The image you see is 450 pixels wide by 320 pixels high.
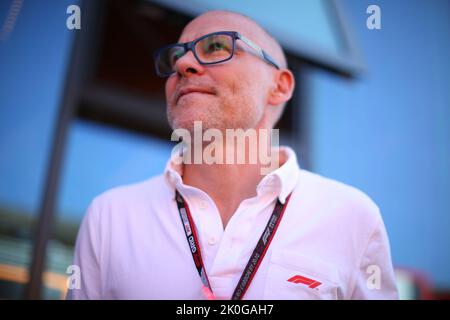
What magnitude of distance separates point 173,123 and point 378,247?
64cm

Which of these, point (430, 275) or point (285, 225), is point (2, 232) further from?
point (430, 275)

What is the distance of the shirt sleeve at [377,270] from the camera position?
988mm

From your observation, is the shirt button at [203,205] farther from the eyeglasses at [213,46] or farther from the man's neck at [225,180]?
the eyeglasses at [213,46]

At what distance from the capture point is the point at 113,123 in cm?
242

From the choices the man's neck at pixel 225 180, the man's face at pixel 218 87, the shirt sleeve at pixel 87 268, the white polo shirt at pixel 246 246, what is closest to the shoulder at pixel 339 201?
the white polo shirt at pixel 246 246

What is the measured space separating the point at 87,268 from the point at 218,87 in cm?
62

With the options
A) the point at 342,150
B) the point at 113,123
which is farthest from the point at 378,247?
the point at 113,123

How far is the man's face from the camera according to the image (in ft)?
3.41

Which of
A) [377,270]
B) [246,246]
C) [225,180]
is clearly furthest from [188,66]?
[377,270]

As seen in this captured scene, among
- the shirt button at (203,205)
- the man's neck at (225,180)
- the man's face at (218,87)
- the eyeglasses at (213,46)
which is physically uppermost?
the eyeglasses at (213,46)

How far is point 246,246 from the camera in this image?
946mm

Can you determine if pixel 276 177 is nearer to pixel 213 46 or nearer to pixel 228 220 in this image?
pixel 228 220

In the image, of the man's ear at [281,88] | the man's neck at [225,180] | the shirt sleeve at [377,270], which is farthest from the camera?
the man's ear at [281,88]
